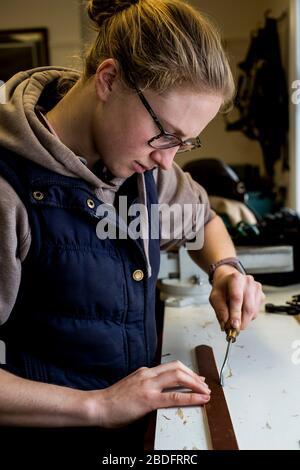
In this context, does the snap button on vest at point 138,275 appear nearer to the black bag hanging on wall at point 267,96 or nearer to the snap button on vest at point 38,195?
the snap button on vest at point 38,195

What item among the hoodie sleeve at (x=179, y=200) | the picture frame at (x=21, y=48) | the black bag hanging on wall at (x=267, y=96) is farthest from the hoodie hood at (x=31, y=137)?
the picture frame at (x=21, y=48)

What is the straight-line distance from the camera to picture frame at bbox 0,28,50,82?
353cm

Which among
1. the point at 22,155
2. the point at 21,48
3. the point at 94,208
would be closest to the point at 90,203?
the point at 94,208

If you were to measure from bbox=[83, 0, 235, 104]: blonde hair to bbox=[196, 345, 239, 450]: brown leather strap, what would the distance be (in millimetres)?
464

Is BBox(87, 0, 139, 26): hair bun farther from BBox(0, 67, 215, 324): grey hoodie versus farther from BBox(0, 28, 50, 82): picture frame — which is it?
BBox(0, 28, 50, 82): picture frame

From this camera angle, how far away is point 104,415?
72 centimetres

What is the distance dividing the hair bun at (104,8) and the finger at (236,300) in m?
0.52

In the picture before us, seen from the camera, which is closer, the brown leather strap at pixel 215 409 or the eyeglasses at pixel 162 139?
the brown leather strap at pixel 215 409

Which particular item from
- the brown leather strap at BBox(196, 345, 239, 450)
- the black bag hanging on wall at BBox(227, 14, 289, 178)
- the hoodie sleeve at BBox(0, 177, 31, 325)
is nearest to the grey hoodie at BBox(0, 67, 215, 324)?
the hoodie sleeve at BBox(0, 177, 31, 325)

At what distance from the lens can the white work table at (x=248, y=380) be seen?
67cm

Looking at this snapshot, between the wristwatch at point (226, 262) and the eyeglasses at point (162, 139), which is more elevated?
the eyeglasses at point (162, 139)

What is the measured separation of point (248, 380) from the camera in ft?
2.75

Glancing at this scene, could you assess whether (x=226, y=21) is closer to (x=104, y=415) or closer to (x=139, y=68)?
(x=139, y=68)

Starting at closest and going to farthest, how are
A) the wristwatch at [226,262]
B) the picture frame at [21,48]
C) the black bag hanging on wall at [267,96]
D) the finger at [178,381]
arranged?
the finger at [178,381], the wristwatch at [226,262], the black bag hanging on wall at [267,96], the picture frame at [21,48]
